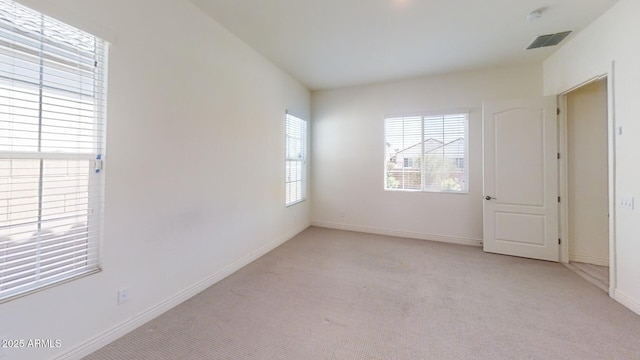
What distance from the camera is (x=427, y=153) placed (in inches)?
167

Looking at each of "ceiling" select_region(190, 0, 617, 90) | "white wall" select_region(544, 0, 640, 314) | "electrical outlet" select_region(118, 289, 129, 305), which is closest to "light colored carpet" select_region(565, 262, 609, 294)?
"white wall" select_region(544, 0, 640, 314)

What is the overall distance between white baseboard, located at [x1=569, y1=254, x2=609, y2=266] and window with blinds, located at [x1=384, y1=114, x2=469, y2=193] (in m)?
1.52

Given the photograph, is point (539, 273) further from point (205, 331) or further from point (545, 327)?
point (205, 331)

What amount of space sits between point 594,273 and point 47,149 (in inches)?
210

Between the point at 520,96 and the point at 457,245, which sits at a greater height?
the point at 520,96

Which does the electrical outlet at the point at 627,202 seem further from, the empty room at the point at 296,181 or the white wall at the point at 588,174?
the white wall at the point at 588,174

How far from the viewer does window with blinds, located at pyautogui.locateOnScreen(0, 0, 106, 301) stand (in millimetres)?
1373

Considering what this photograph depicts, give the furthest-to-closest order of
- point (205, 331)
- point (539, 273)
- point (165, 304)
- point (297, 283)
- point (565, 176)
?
point (565, 176) → point (539, 273) → point (297, 283) → point (165, 304) → point (205, 331)

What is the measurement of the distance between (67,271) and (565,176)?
17.3 feet

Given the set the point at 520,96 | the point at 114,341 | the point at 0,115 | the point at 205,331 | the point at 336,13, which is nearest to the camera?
the point at 0,115

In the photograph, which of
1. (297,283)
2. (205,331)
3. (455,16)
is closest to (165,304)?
(205,331)

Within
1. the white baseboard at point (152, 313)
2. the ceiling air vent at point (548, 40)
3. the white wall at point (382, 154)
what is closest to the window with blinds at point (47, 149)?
the white baseboard at point (152, 313)

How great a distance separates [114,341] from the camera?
1778 mm

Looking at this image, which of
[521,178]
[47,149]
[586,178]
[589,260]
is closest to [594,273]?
[589,260]
